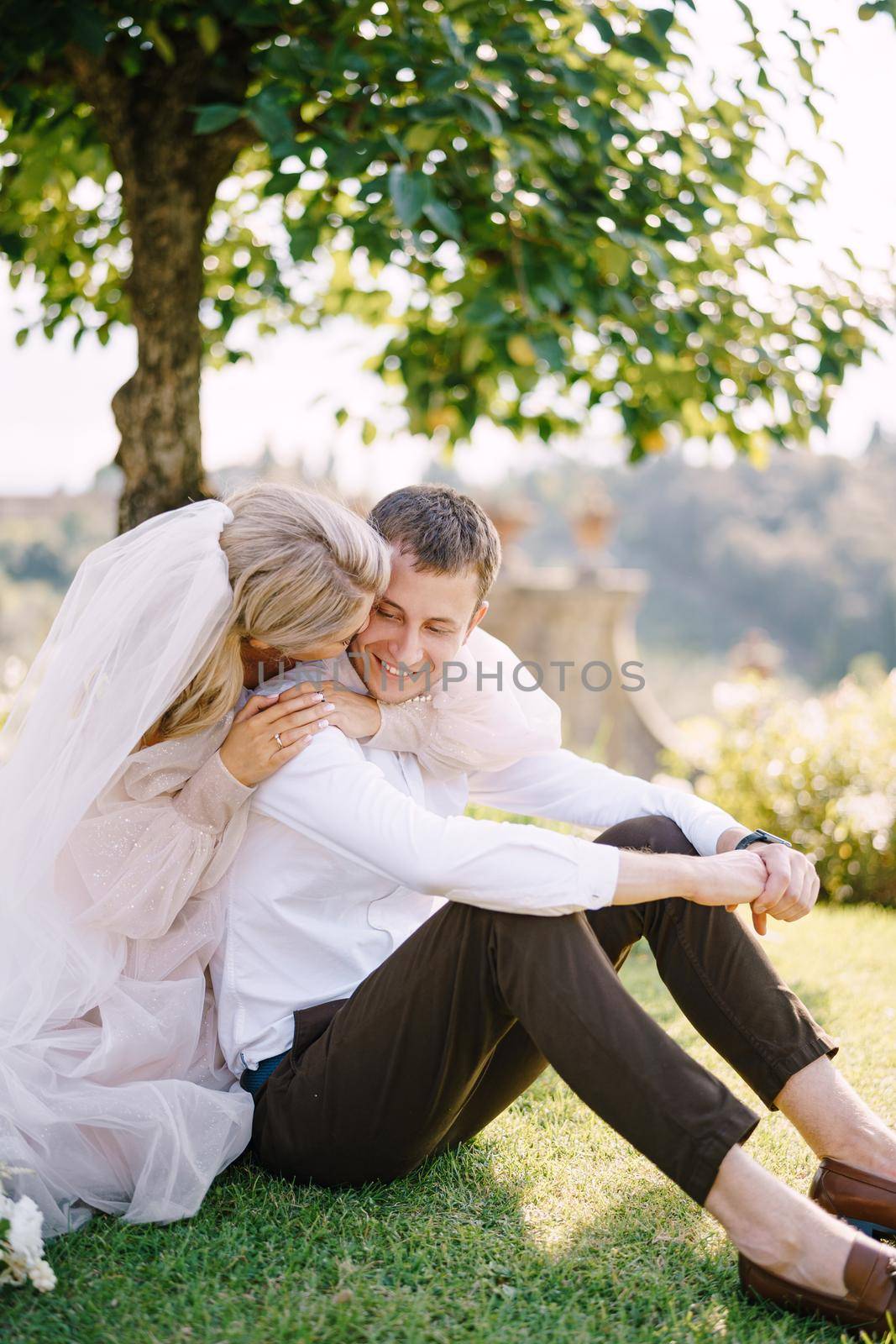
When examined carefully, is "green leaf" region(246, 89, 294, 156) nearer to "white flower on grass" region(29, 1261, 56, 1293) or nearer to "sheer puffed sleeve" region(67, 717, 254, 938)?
"sheer puffed sleeve" region(67, 717, 254, 938)

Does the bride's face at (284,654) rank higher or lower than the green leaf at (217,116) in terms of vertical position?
lower

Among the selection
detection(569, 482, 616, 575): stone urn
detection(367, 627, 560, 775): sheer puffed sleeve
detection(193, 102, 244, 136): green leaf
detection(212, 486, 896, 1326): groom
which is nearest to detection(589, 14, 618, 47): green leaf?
detection(193, 102, 244, 136): green leaf

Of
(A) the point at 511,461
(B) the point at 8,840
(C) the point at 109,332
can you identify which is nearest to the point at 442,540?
(B) the point at 8,840

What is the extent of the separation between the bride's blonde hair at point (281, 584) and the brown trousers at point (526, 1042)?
1.90 feet

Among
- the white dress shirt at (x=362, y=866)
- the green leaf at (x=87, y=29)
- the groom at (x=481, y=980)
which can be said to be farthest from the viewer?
the green leaf at (x=87, y=29)

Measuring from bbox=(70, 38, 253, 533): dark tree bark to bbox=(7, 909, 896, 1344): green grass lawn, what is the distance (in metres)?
Answer: 2.55

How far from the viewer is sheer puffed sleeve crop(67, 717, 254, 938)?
211cm

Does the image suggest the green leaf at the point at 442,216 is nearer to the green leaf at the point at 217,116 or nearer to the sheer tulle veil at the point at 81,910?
the green leaf at the point at 217,116

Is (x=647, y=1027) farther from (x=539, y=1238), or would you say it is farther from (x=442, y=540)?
(x=442, y=540)

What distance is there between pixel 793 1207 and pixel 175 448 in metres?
3.18

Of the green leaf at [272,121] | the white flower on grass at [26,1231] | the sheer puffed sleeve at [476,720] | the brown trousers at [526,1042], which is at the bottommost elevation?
the white flower on grass at [26,1231]

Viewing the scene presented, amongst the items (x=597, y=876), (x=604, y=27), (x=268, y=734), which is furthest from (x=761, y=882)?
(x=604, y=27)

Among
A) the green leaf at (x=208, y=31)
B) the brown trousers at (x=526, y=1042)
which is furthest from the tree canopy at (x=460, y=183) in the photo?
the brown trousers at (x=526, y=1042)

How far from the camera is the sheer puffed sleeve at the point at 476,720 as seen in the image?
2.43 meters
